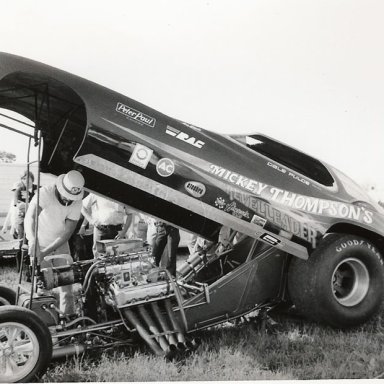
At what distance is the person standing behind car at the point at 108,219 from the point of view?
6.00 metres

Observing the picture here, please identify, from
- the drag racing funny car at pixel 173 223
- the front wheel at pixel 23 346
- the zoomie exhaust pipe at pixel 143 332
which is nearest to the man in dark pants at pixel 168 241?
the drag racing funny car at pixel 173 223

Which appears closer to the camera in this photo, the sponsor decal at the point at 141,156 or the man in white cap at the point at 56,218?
the sponsor decal at the point at 141,156

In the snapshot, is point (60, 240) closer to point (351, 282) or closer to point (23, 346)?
point (23, 346)

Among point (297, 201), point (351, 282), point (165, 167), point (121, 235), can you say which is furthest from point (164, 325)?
point (121, 235)

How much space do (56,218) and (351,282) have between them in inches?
112

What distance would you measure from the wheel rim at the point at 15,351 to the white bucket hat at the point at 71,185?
1.28 metres

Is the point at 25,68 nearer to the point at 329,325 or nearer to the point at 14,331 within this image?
the point at 14,331

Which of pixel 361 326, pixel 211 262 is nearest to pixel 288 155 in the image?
pixel 211 262

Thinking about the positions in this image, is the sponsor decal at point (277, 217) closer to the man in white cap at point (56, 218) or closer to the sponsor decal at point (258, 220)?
the sponsor decal at point (258, 220)

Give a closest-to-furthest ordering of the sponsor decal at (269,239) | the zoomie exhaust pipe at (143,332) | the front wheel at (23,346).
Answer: the front wheel at (23,346), the zoomie exhaust pipe at (143,332), the sponsor decal at (269,239)

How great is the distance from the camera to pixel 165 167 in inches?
154

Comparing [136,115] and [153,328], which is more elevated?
[136,115]

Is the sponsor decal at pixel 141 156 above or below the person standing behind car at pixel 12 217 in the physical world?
above

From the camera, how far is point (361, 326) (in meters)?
4.60
